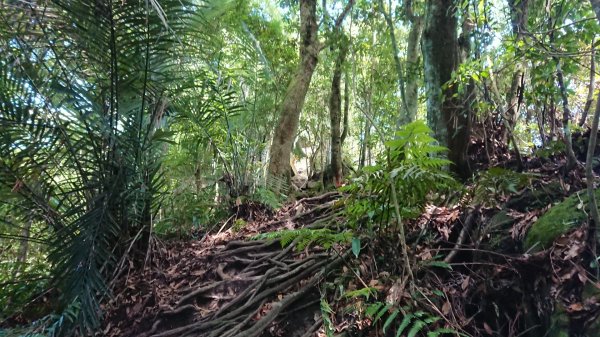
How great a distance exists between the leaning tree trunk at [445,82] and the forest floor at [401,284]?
2.15 ft

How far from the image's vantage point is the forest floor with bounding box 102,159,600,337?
6.93 ft

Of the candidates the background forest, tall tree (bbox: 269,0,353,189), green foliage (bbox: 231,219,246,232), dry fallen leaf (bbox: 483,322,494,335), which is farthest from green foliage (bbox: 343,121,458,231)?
tall tree (bbox: 269,0,353,189)

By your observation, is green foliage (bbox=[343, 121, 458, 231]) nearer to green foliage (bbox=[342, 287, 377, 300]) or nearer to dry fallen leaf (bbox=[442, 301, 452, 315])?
green foliage (bbox=[342, 287, 377, 300])

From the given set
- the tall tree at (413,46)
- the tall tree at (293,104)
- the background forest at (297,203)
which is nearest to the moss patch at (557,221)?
the background forest at (297,203)

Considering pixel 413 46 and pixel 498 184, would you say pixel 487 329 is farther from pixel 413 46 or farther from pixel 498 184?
pixel 413 46

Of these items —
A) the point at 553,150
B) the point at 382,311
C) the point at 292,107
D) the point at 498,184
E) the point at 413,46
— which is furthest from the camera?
the point at 413,46

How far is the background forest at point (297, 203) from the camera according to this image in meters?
2.35

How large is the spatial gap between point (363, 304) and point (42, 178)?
10.8ft

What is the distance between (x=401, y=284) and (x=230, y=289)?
1.59 metres

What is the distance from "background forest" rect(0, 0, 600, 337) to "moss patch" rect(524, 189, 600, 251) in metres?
0.01

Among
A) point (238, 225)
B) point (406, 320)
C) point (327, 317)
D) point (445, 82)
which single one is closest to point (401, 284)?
point (406, 320)

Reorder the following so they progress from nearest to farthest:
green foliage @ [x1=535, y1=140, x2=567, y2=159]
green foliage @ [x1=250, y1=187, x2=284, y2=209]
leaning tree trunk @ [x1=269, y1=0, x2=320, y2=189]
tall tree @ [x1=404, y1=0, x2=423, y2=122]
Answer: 1. green foliage @ [x1=535, y1=140, x2=567, y2=159]
2. green foliage @ [x1=250, y1=187, x2=284, y2=209]
3. leaning tree trunk @ [x1=269, y1=0, x2=320, y2=189]
4. tall tree @ [x1=404, y1=0, x2=423, y2=122]

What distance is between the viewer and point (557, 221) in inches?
90.6

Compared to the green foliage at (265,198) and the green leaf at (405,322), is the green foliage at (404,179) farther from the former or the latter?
the green foliage at (265,198)
